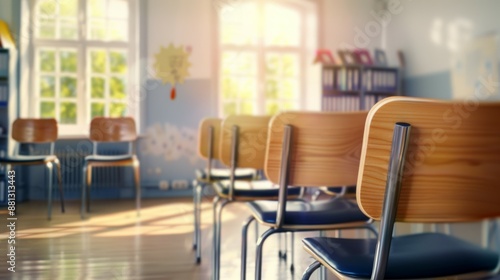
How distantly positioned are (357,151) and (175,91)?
3879 mm

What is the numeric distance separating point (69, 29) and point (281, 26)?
2589 millimetres

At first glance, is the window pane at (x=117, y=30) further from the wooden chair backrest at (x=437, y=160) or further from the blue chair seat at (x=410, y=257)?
the wooden chair backrest at (x=437, y=160)

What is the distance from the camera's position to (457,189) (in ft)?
2.51

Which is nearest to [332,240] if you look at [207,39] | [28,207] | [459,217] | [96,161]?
[459,217]

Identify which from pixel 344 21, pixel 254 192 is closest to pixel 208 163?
pixel 254 192

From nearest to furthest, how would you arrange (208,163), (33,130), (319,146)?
1. (319,146)
2. (208,163)
3. (33,130)

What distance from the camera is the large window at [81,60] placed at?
4824 millimetres

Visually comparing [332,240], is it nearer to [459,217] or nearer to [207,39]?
[459,217]

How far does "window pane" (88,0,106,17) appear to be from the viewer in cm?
493

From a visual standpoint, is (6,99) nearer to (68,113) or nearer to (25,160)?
(68,113)

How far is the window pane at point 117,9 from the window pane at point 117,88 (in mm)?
750

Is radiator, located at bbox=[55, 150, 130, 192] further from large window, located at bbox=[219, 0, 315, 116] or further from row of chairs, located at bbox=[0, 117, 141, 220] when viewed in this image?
large window, located at bbox=[219, 0, 315, 116]

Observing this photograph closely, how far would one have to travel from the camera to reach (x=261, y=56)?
534 centimetres

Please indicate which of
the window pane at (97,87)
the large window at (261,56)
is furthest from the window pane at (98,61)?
the large window at (261,56)
